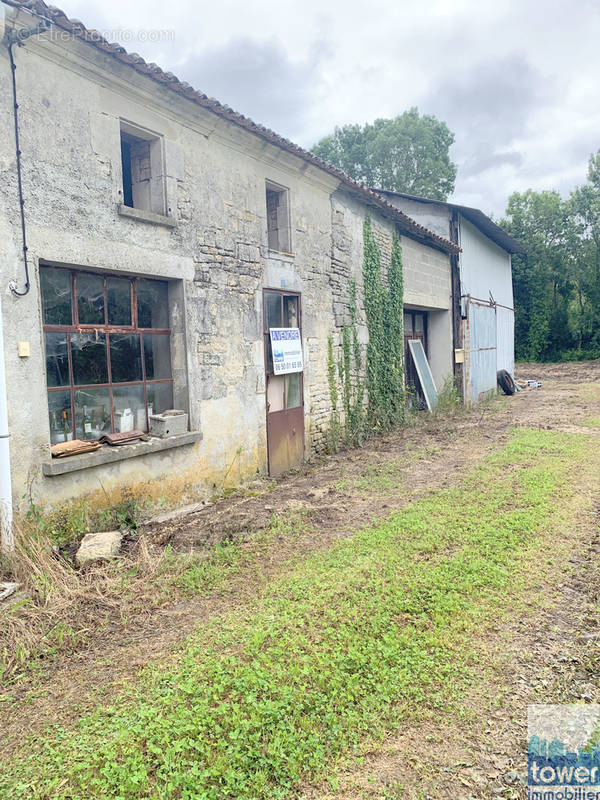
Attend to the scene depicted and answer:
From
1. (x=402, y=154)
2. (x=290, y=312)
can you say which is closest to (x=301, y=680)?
(x=290, y=312)

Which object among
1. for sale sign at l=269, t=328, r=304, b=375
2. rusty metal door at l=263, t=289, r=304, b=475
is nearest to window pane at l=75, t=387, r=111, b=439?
rusty metal door at l=263, t=289, r=304, b=475

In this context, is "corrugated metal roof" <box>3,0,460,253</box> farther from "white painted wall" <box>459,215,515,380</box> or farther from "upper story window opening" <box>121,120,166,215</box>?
"white painted wall" <box>459,215,515,380</box>

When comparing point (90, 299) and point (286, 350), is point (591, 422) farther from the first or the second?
point (90, 299)

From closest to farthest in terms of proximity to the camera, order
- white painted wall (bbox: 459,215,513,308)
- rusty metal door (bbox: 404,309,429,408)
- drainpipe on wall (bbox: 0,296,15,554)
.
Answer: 1. drainpipe on wall (bbox: 0,296,15,554)
2. rusty metal door (bbox: 404,309,429,408)
3. white painted wall (bbox: 459,215,513,308)

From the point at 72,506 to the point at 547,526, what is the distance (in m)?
4.67

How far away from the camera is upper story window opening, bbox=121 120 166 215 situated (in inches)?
247

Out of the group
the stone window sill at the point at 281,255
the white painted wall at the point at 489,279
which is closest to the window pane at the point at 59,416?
the stone window sill at the point at 281,255

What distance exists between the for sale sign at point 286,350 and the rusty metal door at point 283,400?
95 mm

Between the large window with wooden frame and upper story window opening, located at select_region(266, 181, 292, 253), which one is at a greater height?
upper story window opening, located at select_region(266, 181, 292, 253)

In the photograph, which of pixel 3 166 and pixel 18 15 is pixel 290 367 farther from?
pixel 18 15

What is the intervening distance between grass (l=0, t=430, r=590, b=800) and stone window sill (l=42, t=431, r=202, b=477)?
7.79 ft

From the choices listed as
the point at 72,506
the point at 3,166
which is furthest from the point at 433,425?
the point at 3,166

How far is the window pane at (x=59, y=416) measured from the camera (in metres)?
5.33

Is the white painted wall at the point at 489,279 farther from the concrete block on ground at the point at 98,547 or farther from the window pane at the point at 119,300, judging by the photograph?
the concrete block on ground at the point at 98,547
